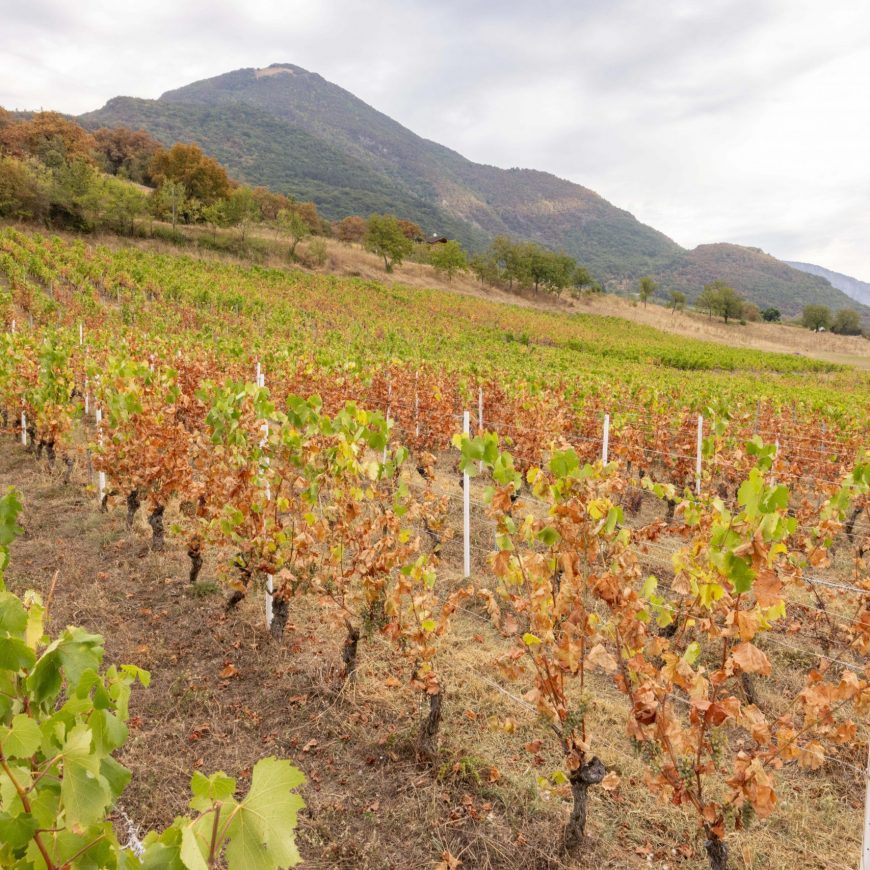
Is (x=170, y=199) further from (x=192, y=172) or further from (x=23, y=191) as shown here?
(x=23, y=191)

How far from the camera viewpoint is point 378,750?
11.9 ft

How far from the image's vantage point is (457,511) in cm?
886

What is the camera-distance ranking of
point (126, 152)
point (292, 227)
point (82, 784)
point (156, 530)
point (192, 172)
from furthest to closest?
point (126, 152) < point (192, 172) < point (292, 227) < point (156, 530) < point (82, 784)

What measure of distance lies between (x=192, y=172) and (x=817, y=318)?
244 ft

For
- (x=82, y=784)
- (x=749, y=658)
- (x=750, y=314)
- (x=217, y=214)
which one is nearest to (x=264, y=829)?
(x=82, y=784)

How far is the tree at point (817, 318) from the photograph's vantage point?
72938mm

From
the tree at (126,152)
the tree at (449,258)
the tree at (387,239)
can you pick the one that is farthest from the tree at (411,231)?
the tree at (126,152)

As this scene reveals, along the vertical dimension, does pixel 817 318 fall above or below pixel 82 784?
above

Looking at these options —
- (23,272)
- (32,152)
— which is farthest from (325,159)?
(23,272)

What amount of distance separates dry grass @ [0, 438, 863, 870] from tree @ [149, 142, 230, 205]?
49.2 m

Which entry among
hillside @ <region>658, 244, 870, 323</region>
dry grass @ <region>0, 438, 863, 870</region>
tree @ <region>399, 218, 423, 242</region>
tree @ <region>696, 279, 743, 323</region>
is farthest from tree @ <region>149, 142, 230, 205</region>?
hillside @ <region>658, 244, 870, 323</region>

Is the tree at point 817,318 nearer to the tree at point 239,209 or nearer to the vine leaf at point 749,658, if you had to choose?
the tree at point 239,209

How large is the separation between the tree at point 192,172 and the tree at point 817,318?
70863mm

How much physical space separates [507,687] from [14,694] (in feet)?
12.0
